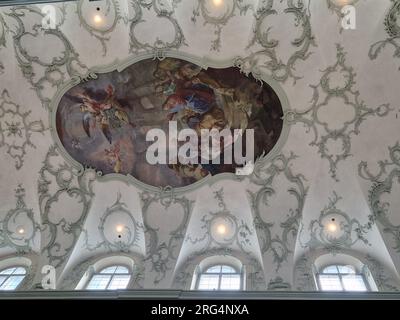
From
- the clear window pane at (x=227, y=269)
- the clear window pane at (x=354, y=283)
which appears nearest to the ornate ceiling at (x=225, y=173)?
the clear window pane at (x=227, y=269)

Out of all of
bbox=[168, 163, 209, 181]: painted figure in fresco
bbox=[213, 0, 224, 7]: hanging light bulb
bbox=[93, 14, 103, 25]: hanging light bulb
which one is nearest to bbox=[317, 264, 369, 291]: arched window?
bbox=[168, 163, 209, 181]: painted figure in fresco

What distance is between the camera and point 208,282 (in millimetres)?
13375

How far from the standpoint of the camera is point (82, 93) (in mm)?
14961

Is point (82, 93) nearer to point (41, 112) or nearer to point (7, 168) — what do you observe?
point (41, 112)

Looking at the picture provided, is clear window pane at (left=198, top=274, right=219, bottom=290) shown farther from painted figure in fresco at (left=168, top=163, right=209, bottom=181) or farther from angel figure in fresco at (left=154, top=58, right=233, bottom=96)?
angel figure in fresco at (left=154, top=58, right=233, bottom=96)

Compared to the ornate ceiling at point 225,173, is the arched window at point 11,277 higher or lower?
lower

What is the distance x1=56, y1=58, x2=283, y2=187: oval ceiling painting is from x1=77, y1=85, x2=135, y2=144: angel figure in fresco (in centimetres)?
3

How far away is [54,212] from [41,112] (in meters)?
3.32

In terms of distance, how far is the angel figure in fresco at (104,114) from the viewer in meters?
15.0

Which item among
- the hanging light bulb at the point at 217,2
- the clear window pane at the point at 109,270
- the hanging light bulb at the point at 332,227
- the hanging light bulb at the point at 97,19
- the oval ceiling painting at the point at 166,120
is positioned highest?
the hanging light bulb at the point at 217,2

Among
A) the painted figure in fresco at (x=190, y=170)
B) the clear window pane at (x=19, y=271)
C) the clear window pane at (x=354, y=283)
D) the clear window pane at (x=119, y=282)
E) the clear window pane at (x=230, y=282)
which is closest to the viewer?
the clear window pane at (x=354, y=283)

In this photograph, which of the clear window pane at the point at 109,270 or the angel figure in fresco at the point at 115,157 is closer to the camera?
the clear window pane at the point at 109,270

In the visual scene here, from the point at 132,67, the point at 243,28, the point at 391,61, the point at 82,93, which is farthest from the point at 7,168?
the point at 391,61

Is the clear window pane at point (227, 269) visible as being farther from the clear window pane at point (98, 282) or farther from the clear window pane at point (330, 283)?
the clear window pane at point (98, 282)
